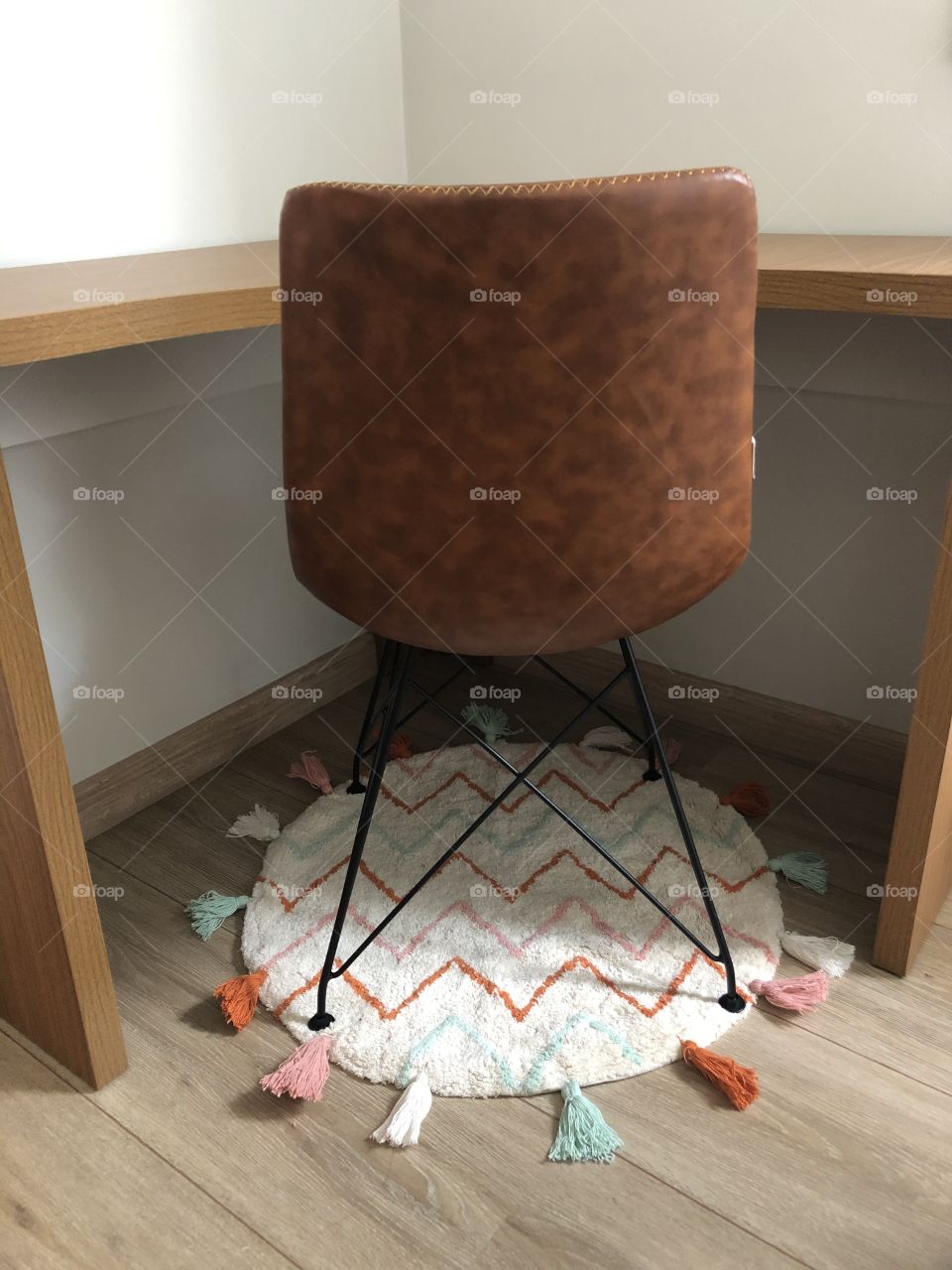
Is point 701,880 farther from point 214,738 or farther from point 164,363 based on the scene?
point 164,363

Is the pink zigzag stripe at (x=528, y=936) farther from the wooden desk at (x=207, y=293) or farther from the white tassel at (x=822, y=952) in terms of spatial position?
the wooden desk at (x=207, y=293)

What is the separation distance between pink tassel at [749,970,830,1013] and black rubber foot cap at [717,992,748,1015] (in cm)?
3

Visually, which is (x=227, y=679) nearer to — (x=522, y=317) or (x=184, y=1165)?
(x=184, y=1165)

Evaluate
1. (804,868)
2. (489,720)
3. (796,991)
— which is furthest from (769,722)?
(796,991)

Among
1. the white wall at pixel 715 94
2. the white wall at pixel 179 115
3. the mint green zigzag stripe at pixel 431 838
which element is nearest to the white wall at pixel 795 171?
the white wall at pixel 715 94

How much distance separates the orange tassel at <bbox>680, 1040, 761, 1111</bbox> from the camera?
109 cm

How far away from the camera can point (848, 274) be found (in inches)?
41.5

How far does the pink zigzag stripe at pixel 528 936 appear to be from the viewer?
1301 millimetres

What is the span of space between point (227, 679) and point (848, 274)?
45.6 inches

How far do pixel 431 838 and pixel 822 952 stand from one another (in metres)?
0.56

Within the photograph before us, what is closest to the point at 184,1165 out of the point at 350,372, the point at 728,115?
the point at 350,372

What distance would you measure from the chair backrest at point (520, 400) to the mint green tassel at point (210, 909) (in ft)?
1.73

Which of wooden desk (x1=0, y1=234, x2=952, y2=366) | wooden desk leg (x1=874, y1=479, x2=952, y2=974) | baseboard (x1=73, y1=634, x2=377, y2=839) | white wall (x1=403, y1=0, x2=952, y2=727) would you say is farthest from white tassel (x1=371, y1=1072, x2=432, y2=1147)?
white wall (x1=403, y1=0, x2=952, y2=727)

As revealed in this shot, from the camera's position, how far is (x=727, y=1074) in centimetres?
111
